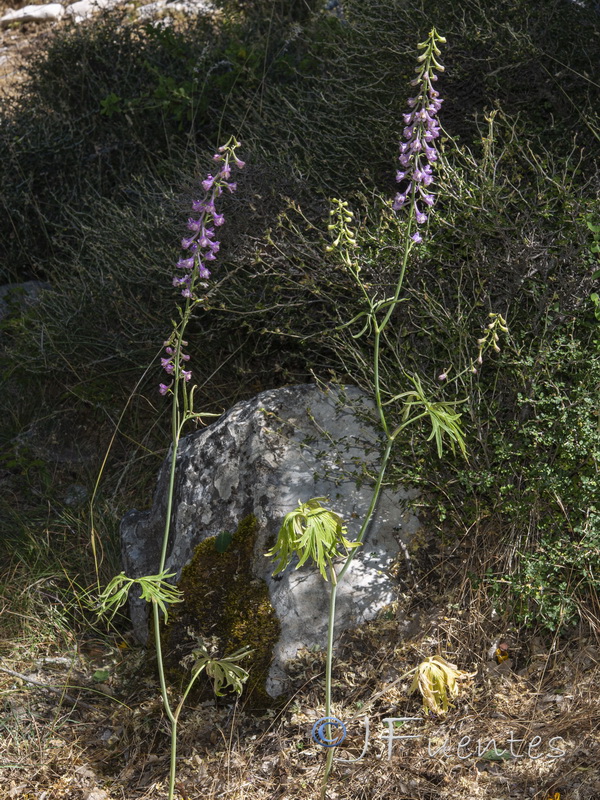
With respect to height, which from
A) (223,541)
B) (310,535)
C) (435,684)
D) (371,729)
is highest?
(310,535)

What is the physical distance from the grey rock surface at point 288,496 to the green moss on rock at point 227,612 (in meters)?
0.04

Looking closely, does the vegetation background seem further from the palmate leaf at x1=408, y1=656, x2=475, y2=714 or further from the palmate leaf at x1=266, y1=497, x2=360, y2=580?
the palmate leaf at x1=266, y1=497, x2=360, y2=580

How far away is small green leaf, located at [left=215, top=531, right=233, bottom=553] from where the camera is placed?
296cm

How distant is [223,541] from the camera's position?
9.72ft

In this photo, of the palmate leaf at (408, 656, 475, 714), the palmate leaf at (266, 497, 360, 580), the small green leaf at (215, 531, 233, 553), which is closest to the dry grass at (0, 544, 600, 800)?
the palmate leaf at (408, 656, 475, 714)

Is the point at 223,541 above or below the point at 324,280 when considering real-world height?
below

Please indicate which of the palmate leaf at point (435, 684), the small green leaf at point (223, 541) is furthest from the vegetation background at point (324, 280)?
the small green leaf at point (223, 541)

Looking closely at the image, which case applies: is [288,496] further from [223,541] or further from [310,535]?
[310,535]

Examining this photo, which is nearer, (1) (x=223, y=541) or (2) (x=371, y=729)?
(2) (x=371, y=729)

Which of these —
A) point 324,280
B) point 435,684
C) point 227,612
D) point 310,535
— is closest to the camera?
point 310,535

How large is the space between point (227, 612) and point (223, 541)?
0.83 feet

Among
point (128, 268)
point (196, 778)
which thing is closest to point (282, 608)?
point (196, 778)

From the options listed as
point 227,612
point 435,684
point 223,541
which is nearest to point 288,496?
point 223,541

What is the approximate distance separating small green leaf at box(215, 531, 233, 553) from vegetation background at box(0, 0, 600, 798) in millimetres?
667
